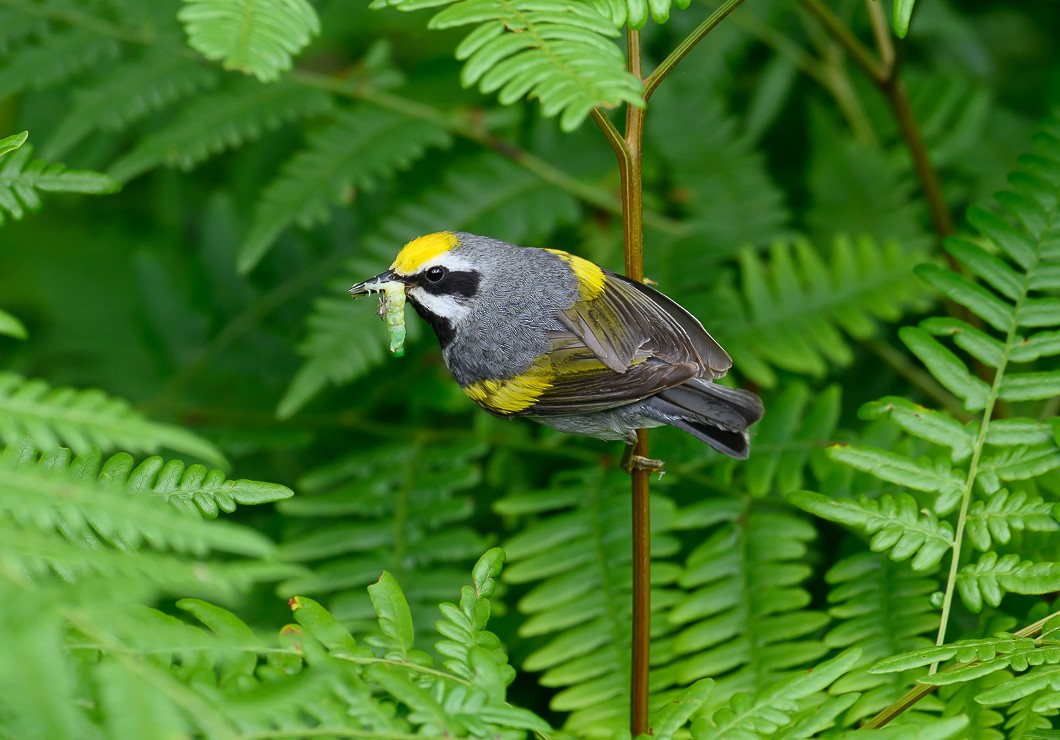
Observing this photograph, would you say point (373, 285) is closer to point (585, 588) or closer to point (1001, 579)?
point (585, 588)

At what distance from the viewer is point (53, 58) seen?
2879 millimetres

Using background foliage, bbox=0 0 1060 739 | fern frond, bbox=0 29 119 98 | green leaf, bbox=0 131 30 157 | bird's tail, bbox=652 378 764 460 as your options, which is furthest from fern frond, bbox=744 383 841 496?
fern frond, bbox=0 29 119 98

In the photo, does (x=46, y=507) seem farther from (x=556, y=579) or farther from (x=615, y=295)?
(x=556, y=579)

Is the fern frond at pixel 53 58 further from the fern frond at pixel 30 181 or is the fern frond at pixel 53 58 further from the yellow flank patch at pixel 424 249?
the yellow flank patch at pixel 424 249

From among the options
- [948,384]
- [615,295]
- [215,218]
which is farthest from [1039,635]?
[215,218]

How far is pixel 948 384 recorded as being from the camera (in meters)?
1.89

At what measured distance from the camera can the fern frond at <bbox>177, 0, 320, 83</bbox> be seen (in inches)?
55.5

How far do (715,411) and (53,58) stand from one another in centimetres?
237

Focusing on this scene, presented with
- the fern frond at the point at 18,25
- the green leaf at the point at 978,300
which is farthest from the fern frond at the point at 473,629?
the fern frond at the point at 18,25

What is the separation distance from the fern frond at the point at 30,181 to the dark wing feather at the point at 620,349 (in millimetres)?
916

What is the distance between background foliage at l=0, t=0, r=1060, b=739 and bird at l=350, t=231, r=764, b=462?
34 centimetres

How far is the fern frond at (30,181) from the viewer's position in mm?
1693

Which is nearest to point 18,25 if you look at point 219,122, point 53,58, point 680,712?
point 53,58

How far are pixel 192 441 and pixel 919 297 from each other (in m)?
2.47
